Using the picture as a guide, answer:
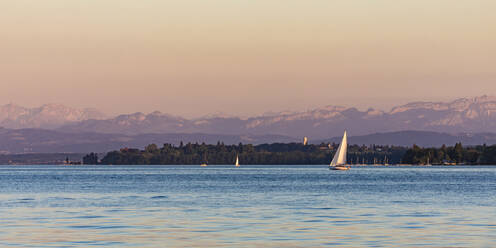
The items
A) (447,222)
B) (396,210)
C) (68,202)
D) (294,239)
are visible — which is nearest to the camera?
(294,239)

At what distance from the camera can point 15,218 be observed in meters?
54.4

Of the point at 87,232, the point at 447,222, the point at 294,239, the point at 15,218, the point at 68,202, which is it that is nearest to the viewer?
the point at 294,239

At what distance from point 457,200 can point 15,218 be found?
128 ft

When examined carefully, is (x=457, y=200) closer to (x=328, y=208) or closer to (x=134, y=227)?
(x=328, y=208)

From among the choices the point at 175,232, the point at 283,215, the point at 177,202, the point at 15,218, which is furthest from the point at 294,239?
the point at 177,202

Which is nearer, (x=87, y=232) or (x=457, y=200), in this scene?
(x=87, y=232)

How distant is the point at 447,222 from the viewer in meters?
50.8

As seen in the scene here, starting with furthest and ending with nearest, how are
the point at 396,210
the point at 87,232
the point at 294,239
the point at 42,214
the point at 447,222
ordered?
the point at 396,210 → the point at 42,214 → the point at 447,222 → the point at 87,232 → the point at 294,239

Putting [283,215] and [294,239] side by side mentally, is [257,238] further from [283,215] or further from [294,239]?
[283,215]

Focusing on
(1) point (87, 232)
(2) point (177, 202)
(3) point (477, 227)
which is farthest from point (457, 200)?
(1) point (87, 232)

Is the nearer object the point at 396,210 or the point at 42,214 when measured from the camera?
the point at 42,214

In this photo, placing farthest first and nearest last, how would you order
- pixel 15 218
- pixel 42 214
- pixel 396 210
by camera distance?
1. pixel 396 210
2. pixel 42 214
3. pixel 15 218

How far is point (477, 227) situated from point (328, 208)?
19.2 metres

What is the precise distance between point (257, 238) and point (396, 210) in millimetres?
23321
